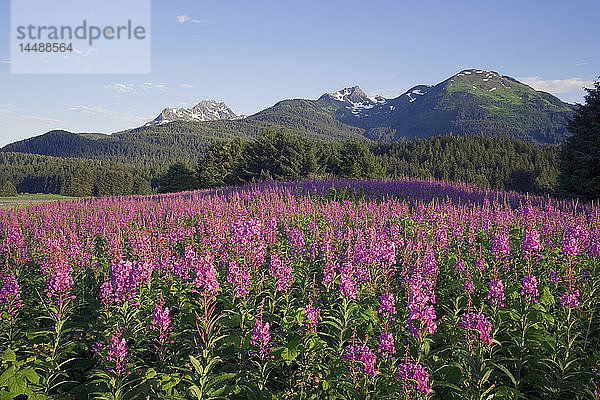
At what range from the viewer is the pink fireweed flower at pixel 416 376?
120 inches

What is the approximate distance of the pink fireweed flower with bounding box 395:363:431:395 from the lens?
3049 mm

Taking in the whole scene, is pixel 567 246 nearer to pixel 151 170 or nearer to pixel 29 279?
pixel 29 279

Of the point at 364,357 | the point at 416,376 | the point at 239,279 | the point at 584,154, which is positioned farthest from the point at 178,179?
the point at 416,376

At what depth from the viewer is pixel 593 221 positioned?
9.45 meters

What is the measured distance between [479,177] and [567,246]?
391ft

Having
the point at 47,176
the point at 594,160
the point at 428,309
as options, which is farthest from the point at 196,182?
the point at 47,176

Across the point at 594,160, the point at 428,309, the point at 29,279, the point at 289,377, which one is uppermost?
the point at 594,160

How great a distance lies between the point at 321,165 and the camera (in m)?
53.6

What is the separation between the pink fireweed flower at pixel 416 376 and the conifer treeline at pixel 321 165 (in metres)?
20.8

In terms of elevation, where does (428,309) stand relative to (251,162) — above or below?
below

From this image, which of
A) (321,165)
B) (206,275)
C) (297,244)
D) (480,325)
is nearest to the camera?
(480,325)

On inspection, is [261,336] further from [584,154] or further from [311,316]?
[584,154]

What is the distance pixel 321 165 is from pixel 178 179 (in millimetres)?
36686

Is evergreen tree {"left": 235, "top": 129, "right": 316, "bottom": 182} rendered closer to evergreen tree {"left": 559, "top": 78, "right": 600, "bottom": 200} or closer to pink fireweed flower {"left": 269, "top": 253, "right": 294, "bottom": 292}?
evergreen tree {"left": 559, "top": 78, "right": 600, "bottom": 200}
